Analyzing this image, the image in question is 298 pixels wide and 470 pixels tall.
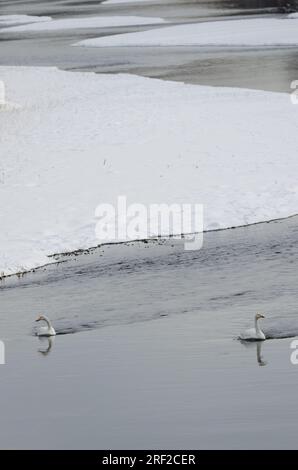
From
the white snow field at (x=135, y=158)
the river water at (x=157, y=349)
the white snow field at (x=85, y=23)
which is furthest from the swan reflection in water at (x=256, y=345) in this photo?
the white snow field at (x=85, y=23)

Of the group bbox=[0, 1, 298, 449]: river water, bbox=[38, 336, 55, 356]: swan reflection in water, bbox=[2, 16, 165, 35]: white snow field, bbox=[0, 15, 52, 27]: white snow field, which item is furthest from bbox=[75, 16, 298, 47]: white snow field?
bbox=[38, 336, 55, 356]: swan reflection in water

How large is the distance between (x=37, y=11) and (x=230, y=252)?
90.1 m

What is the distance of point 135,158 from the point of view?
32.5 metres

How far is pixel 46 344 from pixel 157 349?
200cm

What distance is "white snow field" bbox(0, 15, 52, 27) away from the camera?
93.1 m

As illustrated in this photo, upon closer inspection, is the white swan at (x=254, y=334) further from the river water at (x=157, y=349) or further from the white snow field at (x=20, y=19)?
the white snow field at (x=20, y=19)

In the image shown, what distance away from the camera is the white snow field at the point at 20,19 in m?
93.1

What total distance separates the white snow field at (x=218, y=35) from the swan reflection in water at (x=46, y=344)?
47.0 metres

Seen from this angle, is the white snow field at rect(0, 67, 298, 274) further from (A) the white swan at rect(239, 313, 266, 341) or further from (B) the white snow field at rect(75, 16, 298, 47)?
(B) the white snow field at rect(75, 16, 298, 47)

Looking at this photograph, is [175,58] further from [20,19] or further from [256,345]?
[256,345]

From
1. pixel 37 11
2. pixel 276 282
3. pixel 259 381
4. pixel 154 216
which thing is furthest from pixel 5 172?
pixel 37 11

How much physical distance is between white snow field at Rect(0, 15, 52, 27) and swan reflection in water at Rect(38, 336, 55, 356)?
76562 mm

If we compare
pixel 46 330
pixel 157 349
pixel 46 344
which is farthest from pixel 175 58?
pixel 157 349
